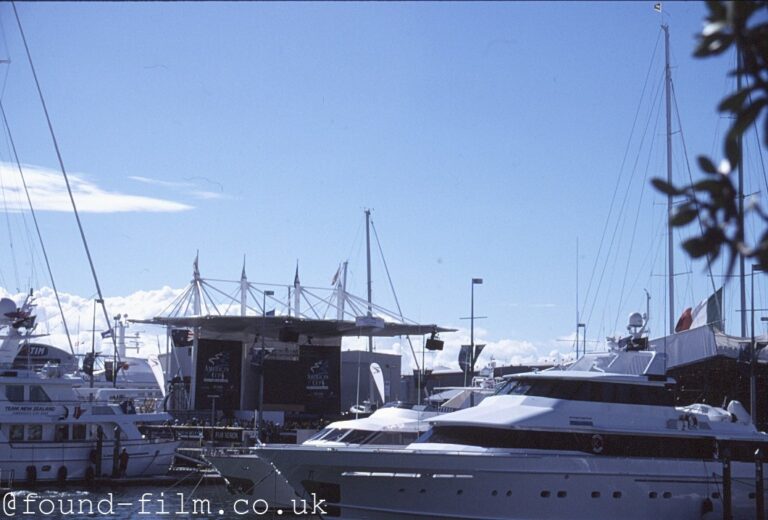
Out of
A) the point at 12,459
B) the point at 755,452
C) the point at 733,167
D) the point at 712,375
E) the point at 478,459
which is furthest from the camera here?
the point at 712,375

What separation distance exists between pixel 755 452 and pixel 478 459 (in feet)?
26.3

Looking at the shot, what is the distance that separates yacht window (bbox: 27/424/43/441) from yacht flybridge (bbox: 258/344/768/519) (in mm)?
16867

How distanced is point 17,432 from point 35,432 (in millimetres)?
677

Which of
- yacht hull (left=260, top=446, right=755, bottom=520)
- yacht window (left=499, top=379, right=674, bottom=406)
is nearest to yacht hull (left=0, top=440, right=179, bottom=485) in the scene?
yacht hull (left=260, top=446, right=755, bottom=520)

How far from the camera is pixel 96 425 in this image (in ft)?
137

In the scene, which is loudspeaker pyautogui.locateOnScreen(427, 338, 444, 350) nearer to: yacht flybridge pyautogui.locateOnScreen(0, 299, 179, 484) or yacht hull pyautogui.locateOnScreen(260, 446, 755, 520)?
yacht flybridge pyautogui.locateOnScreen(0, 299, 179, 484)

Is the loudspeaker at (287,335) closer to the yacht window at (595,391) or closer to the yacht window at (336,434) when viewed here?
the yacht window at (336,434)

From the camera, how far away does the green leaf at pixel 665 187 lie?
4582 millimetres

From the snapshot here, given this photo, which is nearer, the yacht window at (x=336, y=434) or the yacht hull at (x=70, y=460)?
the yacht window at (x=336, y=434)

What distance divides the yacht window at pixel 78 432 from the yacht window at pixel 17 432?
6.88ft

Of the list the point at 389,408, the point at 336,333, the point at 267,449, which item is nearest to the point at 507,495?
the point at 267,449

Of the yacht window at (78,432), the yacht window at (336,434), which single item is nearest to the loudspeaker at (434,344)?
the yacht window at (78,432)

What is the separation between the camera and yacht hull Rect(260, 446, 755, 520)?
2344 cm

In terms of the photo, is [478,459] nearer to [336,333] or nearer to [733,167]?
[733,167]
